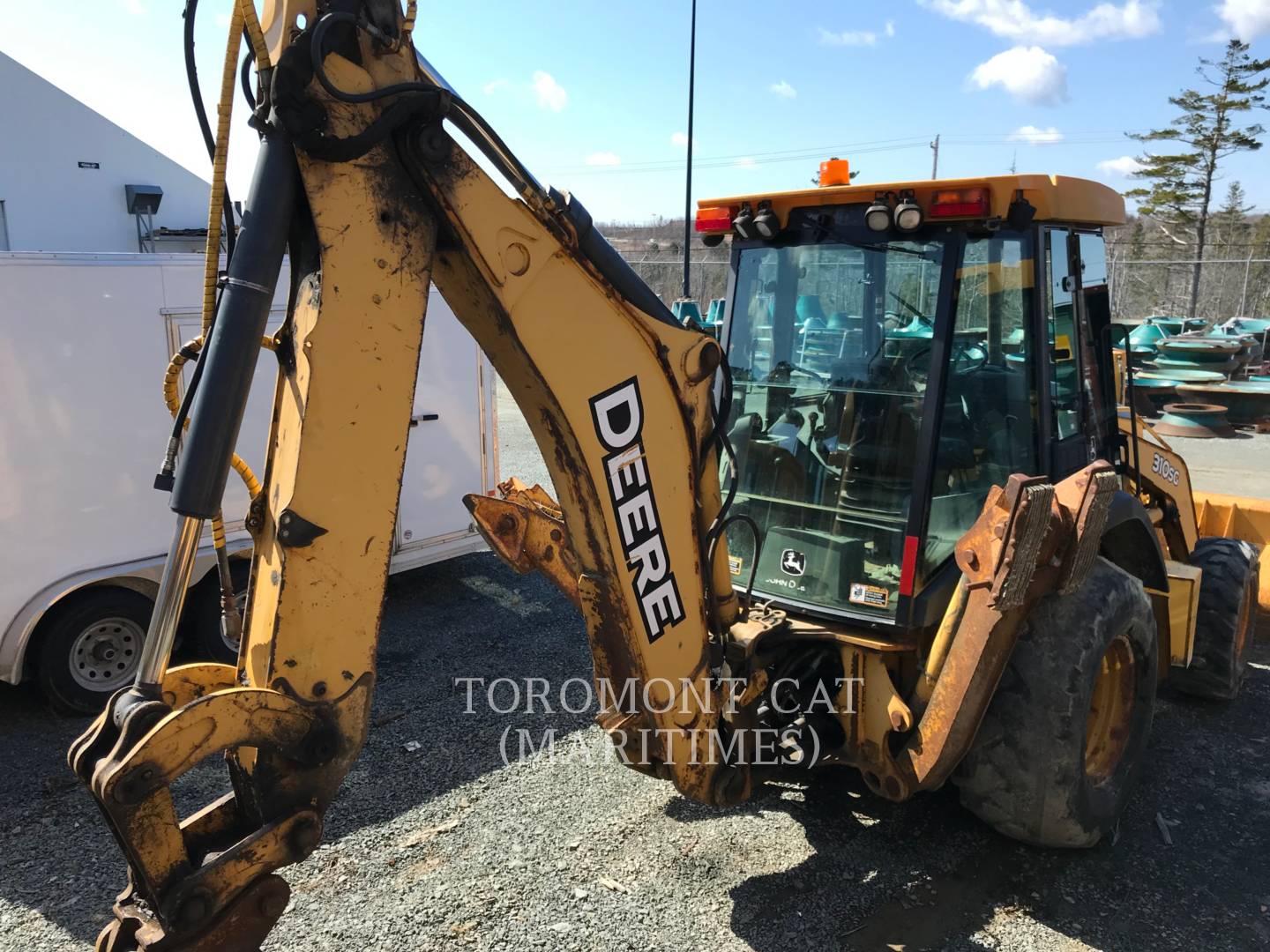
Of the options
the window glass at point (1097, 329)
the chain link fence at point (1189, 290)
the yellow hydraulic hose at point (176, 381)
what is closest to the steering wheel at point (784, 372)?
the window glass at point (1097, 329)

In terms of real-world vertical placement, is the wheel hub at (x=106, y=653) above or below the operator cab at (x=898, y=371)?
below

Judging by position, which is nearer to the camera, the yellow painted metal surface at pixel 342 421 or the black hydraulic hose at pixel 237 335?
the black hydraulic hose at pixel 237 335

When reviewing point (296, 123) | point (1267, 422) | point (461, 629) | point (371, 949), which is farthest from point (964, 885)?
point (1267, 422)

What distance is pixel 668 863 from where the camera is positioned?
3568 millimetres

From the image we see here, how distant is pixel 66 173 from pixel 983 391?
10073mm

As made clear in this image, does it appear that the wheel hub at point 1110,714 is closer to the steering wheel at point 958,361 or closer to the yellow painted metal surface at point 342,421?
the steering wheel at point 958,361

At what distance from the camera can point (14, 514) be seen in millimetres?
4949

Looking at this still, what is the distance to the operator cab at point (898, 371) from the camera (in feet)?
10.9

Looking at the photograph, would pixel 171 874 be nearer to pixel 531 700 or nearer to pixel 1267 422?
pixel 531 700

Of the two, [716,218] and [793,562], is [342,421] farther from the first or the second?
[716,218]

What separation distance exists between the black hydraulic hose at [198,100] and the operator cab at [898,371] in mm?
1811

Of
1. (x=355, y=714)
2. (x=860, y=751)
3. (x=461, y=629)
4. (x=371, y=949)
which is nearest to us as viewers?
(x=355, y=714)

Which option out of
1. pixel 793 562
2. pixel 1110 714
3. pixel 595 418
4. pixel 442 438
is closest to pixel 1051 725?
pixel 1110 714

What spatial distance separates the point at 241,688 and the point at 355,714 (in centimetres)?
28
